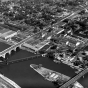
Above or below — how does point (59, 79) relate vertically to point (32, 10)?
below

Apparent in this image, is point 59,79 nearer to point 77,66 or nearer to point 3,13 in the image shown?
point 77,66

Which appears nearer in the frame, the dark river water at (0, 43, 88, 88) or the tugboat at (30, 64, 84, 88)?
the tugboat at (30, 64, 84, 88)

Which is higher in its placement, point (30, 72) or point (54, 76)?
point (54, 76)

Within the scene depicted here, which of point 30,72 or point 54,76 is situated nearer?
point 54,76

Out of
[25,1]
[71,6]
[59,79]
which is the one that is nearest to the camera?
[59,79]

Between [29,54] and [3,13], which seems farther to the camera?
[3,13]

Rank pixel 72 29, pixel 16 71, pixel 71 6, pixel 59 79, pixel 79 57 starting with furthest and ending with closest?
pixel 71 6 → pixel 72 29 → pixel 79 57 → pixel 16 71 → pixel 59 79

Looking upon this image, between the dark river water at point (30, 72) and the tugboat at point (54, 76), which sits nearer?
the tugboat at point (54, 76)

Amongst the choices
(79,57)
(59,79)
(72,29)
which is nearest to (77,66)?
(79,57)
